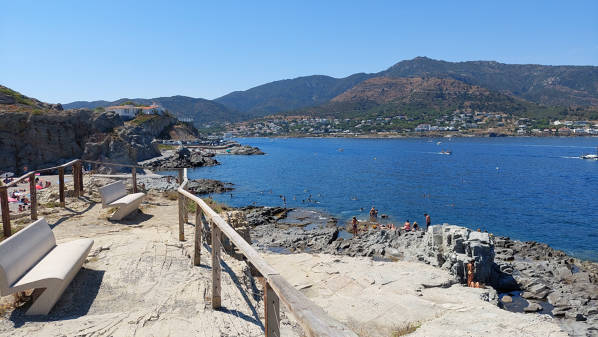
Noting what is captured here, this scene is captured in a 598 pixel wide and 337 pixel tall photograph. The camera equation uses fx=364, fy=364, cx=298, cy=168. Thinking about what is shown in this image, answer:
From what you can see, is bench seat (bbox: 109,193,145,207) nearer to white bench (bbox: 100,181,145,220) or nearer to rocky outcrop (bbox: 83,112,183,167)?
white bench (bbox: 100,181,145,220)

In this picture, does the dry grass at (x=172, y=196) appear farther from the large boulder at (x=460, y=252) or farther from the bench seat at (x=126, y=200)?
the large boulder at (x=460, y=252)

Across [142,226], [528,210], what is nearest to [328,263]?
[142,226]

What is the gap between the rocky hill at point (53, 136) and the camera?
3922 cm

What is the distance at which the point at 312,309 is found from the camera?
2.60 metres

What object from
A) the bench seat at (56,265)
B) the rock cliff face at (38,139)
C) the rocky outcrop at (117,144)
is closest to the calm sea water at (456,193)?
the rocky outcrop at (117,144)

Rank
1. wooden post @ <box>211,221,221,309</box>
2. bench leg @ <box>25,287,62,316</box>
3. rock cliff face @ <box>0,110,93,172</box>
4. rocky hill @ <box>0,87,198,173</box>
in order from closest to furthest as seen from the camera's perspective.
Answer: bench leg @ <box>25,287,62,316</box>
wooden post @ <box>211,221,221,309</box>
rock cliff face @ <box>0,110,93,172</box>
rocky hill @ <box>0,87,198,173</box>

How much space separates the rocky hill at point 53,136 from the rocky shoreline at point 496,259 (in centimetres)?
3125

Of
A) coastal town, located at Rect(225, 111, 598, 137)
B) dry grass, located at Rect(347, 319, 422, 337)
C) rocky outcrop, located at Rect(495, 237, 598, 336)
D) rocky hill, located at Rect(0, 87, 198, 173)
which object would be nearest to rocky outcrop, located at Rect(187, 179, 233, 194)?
rocky hill, located at Rect(0, 87, 198, 173)

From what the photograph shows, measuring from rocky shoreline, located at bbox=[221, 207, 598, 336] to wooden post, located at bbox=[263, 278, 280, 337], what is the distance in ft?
30.8

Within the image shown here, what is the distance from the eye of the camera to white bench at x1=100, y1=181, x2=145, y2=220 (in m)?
10.4

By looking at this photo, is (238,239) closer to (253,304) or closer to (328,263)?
(253,304)

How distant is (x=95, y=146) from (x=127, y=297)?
4598 centimetres

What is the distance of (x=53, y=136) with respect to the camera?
43.3 metres

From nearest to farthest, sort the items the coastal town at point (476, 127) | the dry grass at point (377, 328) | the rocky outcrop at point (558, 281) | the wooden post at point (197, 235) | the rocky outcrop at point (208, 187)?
1. the wooden post at point (197, 235)
2. the dry grass at point (377, 328)
3. the rocky outcrop at point (558, 281)
4. the rocky outcrop at point (208, 187)
5. the coastal town at point (476, 127)
